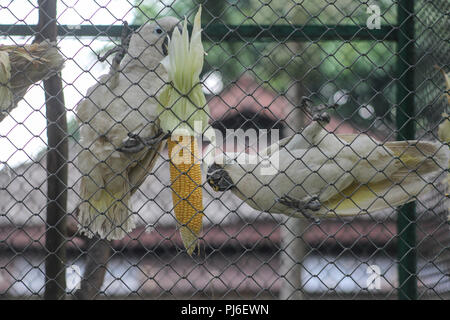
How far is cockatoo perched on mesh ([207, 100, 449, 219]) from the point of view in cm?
131

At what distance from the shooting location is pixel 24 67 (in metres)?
1.34

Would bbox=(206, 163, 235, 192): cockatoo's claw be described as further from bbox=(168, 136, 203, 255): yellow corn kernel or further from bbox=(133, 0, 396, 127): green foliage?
bbox=(133, 0, 396, 127): green foliage

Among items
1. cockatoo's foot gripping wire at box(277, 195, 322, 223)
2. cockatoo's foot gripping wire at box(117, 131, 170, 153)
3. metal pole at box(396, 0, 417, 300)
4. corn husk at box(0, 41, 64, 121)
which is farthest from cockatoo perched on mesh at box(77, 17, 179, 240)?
metal pole at box(396, 0, 417, 300)

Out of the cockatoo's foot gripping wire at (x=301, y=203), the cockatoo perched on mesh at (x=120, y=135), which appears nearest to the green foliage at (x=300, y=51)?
the cockatoo perched on mesh at (x=120, y=135)

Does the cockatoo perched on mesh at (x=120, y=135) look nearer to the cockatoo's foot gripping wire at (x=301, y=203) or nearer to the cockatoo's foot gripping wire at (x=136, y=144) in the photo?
the cockatoo's foot gripping wire at (x=136, y=144)

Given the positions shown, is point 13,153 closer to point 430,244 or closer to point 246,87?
point 246,87

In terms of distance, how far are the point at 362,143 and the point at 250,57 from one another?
28.4 inches

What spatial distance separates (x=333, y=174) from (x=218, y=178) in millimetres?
283

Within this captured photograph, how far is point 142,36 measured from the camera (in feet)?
4.74

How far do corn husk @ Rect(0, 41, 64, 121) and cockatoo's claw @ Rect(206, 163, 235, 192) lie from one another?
471 mm

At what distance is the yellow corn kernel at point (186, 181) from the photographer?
1285 mm

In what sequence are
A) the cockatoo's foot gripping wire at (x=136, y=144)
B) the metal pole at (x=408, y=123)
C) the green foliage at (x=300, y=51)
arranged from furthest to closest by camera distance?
the green foliage at (x=300, y=51)
the metal pole at (x=408, y=123)
the cockatoo's foot gripping wire at (x=136, y=144)

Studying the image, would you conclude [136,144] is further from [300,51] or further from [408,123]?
[408,123]

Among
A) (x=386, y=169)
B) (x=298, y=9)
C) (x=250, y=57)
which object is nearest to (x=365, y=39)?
(x=298, y=9)
